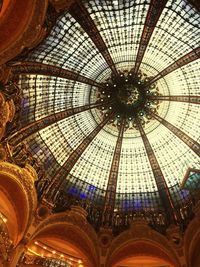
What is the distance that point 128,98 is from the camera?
24344 millimetres

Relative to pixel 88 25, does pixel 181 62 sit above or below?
above

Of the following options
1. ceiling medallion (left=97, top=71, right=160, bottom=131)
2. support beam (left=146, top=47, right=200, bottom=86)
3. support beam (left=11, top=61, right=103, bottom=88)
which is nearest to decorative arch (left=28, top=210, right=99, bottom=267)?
ceiling medallion (left=97, top=71, right=160, bottom=131)

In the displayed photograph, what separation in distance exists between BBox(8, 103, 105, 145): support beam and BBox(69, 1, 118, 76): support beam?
3905mm

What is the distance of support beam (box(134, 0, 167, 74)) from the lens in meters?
19.2

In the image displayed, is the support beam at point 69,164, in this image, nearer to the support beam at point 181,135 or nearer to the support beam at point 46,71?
the support beam at point 46,71

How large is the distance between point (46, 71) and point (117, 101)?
607cm

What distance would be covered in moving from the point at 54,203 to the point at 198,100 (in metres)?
11.8

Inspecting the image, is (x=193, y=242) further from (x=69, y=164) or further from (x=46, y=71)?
(x=46, y=71)

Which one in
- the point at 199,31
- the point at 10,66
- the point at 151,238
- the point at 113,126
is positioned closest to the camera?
the point at 10,66

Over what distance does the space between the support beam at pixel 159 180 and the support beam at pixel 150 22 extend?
17.6ft

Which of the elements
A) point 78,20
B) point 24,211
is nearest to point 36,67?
point 78,20

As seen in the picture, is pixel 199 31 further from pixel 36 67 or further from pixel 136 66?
pixel 36 67

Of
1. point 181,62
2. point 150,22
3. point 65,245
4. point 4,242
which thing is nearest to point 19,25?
point 150,22

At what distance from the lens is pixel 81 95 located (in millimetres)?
24125
